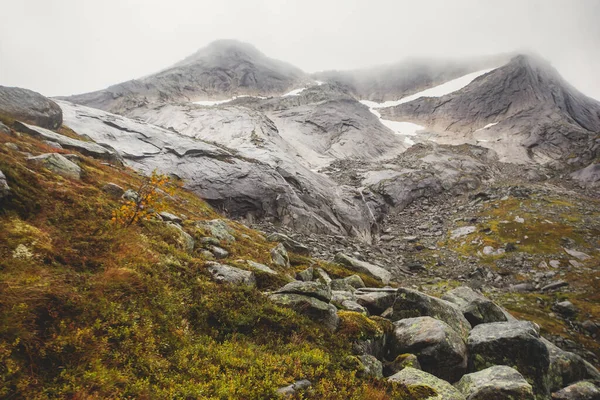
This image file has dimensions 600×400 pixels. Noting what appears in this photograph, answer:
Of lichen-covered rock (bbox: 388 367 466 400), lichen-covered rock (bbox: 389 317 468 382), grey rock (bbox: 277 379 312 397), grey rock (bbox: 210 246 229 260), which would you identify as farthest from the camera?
grey rock (bbox: 210 246 229 260)

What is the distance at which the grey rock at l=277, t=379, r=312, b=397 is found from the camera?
6604mm

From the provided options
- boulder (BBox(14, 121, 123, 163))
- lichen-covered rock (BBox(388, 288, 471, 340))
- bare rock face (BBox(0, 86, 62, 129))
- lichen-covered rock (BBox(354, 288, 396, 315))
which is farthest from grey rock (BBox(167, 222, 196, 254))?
bare rock face (BBox(0, 86, 62, 129))

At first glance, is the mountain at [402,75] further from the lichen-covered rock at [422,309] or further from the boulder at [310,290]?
the boulder at [310,290]

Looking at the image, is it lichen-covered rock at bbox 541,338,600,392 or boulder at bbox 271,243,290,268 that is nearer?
lichen-covered rock at bbox 541,338,600,392

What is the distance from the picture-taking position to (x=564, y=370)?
599 inches

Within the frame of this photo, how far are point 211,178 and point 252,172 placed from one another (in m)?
6.32

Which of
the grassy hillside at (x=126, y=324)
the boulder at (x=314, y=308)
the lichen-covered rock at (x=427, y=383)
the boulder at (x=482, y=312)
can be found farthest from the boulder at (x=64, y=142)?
the boulder at (x=482, y=312)

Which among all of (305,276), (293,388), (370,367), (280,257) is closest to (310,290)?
(370,367)

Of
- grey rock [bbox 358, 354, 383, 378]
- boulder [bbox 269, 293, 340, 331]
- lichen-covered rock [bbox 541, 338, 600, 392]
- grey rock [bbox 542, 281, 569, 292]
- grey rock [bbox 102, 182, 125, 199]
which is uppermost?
grey rock [bbox 102, 182, 125, 199]

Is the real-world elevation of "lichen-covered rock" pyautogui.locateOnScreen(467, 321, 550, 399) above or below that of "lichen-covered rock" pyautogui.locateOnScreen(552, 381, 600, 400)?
above

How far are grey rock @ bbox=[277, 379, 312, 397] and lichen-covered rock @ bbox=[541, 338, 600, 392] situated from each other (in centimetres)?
1400

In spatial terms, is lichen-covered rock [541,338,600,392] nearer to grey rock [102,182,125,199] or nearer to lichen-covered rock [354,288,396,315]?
lichen-covered rock [354,288,396,315]

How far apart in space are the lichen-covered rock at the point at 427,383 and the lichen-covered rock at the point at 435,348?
79.0 inches

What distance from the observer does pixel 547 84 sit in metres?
131
